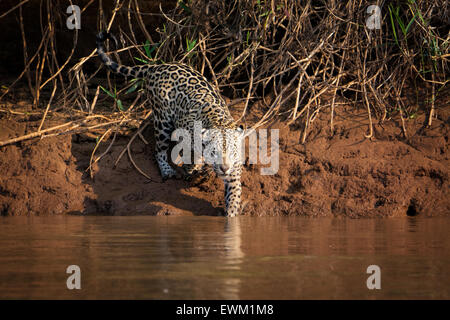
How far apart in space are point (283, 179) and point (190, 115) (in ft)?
3.69

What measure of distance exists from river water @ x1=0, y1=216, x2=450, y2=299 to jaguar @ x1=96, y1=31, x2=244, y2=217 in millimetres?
721

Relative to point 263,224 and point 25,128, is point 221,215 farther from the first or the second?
point 25,128

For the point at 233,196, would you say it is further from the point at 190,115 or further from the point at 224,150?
the point at 190,115

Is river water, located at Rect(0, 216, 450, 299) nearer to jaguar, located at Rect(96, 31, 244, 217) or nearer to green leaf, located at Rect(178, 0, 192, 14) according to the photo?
jaguar, located at Rect(96, 31, 244, 217)

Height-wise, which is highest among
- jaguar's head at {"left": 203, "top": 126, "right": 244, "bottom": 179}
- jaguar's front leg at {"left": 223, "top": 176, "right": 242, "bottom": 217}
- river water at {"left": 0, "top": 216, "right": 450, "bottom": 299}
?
jaguar's head at {"left": 203, "top": 126, "right": 244, "bottom": 179}

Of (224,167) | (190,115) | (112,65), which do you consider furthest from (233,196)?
(112,65)

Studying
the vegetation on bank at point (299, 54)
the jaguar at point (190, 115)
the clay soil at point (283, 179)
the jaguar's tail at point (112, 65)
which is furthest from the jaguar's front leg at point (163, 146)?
the jaguar's tail at point (112, 65)

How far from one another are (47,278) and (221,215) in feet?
10.2

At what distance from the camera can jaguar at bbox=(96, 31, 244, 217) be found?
18.6 ft

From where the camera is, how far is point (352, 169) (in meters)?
6.01

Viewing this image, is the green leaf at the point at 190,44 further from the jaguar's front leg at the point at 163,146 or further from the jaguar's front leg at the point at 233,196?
the jaguar's front leg at the point at 233,196

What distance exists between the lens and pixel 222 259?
320 cm

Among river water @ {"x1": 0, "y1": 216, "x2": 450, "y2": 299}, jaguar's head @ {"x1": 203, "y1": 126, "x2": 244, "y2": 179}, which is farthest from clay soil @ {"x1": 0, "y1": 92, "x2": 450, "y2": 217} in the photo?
river water @ {"x1": 0, "y1": 216, "x2": 450, "y2": 299}
